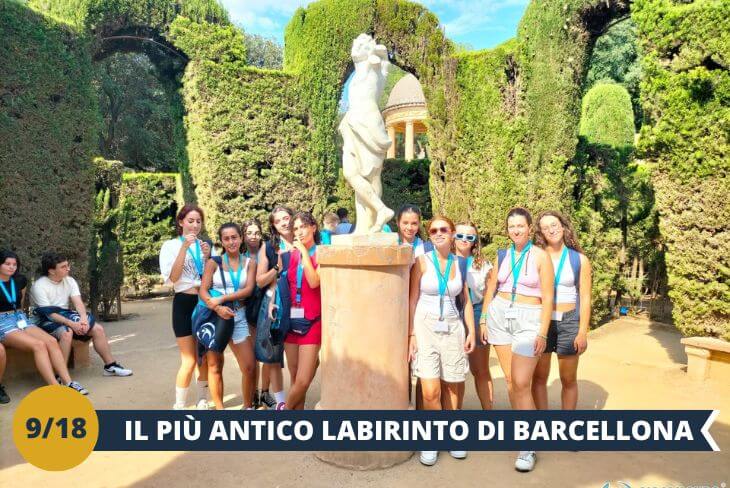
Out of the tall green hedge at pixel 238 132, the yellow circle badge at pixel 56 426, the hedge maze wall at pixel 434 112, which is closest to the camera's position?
the yellow circle badge at pixel 56 426

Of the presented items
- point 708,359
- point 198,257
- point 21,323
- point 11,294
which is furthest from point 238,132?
point 708,359

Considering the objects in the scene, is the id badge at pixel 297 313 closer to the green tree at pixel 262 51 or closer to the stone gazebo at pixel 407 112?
the stone gazebo at pixel 407 112

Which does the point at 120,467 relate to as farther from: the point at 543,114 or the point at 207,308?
the point at 543,114

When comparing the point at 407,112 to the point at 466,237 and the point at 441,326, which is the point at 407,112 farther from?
the point at 441,326

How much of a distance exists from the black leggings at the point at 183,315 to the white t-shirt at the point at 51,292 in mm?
2302

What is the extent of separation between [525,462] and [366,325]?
1634 millimetres

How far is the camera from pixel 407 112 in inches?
933

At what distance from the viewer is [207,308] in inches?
175

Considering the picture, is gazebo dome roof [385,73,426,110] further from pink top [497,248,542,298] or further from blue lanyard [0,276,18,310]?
pink top [497,248,542,298]

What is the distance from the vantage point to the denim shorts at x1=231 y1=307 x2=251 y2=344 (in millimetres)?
4555

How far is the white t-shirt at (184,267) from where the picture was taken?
14.8 ft

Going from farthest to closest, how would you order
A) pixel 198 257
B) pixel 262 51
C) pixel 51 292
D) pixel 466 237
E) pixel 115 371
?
pixel 262 51, pixel 115 371, pixel 51 292, pixel 198 257, pixel 466 237

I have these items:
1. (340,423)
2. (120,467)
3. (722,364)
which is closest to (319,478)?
(340,423)

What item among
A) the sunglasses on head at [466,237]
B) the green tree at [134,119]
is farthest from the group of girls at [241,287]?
the green tree at [134,119]
